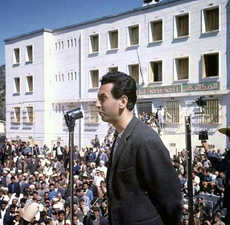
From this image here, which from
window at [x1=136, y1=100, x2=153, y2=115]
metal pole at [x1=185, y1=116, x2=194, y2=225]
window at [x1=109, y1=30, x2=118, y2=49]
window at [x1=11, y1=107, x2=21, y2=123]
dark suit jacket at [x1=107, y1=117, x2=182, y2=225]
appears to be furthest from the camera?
window at [x1=11, y1=107, x2=21, y2=123]

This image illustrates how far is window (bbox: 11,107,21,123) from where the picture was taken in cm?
2970

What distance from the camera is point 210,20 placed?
19.7 metres

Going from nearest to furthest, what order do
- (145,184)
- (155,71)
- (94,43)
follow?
(145,184), (155,71), (94,43)

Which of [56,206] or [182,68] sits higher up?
[182,68]

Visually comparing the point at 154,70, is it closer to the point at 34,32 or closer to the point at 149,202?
the point at 34,32

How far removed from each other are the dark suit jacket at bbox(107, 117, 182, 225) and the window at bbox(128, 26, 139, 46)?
21.0 m

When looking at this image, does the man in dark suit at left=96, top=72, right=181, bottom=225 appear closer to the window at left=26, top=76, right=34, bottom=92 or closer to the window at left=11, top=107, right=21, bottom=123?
the window at left=26, top=76, right=34, bottom=92

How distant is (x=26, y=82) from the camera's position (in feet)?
94.4

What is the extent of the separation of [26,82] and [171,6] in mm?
12657

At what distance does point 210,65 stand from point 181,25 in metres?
2.78

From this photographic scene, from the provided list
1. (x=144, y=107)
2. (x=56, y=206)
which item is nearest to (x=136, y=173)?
(x=56, y=206)

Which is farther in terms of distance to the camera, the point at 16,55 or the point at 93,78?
the point at 16,55

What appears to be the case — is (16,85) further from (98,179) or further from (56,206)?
(56,206)

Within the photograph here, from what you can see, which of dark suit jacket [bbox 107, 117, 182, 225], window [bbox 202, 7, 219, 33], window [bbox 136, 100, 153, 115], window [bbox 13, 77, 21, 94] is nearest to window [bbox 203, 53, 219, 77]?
window [bbox 202, 7, 219, 33]
